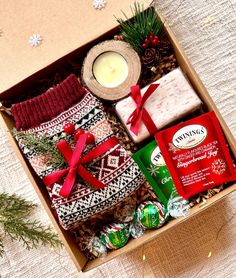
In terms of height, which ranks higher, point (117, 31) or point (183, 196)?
point (117, 31)

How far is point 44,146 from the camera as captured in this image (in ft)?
3.65

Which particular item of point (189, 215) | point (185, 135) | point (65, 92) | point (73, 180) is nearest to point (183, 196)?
point (189, 215)

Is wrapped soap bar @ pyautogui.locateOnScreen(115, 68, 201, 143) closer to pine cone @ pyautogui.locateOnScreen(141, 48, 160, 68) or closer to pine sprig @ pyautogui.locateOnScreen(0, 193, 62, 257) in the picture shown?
pine cone @ pyautogui.locateOnScreen(141, 48, 160, 68)

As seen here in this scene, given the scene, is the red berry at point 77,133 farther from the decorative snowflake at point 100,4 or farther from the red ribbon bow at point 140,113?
the decorative snowflake at point 100,4

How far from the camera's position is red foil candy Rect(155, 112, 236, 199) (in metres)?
1.12

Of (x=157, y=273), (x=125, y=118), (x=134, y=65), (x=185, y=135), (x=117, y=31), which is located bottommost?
(x=157, y=273)

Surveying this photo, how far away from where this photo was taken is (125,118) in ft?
3.74

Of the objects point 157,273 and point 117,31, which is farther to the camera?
point 157,273

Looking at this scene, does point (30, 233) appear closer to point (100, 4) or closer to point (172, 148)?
point (172, 148)

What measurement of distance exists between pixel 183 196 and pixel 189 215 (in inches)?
1.9

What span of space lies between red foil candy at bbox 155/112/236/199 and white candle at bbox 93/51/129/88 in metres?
0.18

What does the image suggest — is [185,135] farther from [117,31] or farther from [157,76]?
[117,31]

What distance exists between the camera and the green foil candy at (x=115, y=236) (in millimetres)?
1159

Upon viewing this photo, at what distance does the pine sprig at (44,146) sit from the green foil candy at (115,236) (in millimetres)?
211
